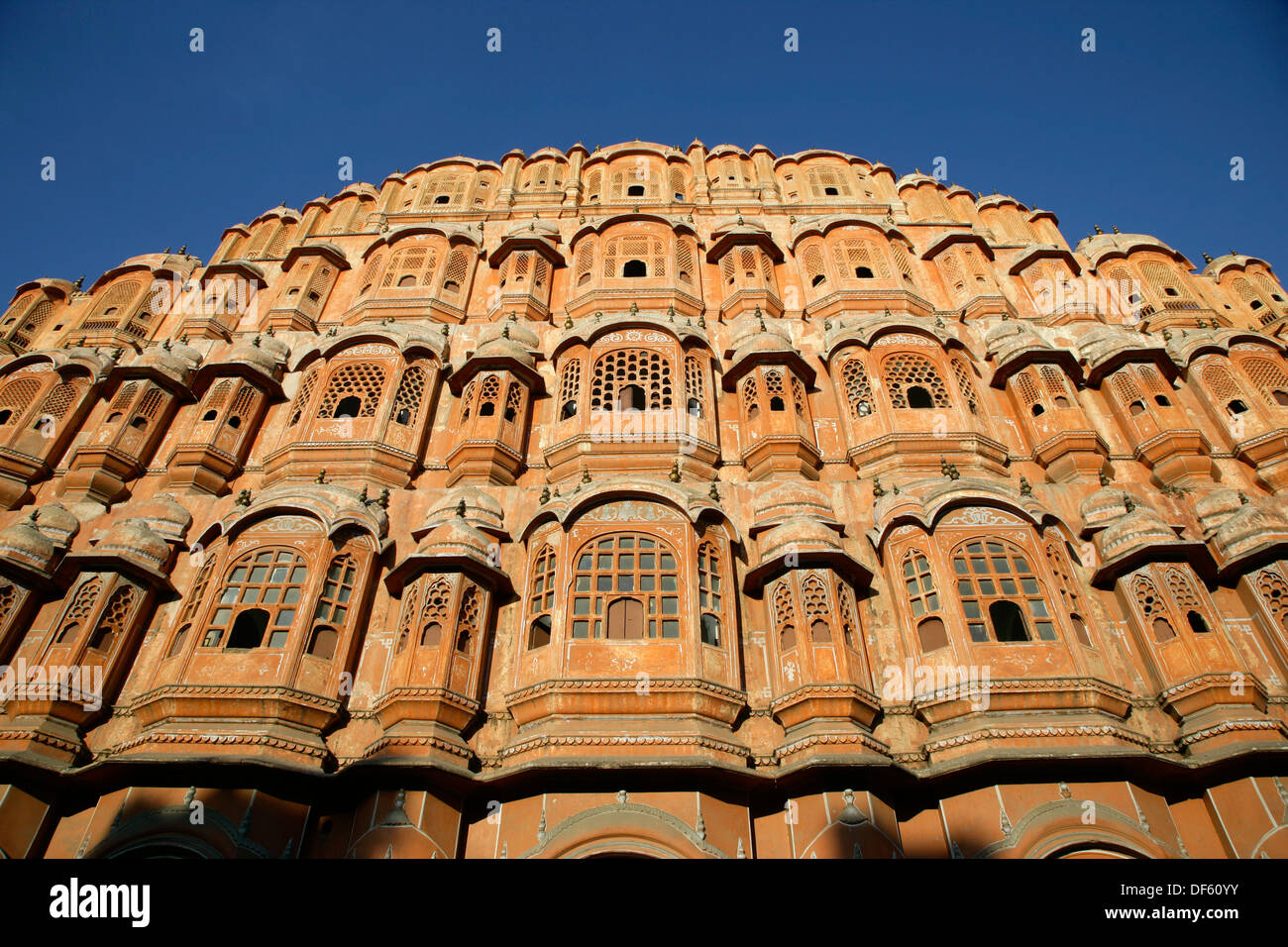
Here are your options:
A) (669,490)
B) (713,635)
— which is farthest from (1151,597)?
(669,490)

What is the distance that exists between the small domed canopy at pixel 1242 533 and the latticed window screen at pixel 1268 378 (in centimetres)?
408

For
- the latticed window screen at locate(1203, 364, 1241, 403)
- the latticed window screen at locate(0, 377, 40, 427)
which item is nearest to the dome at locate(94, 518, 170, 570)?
the latticed window screen at locate(0, 377, 40, 427)

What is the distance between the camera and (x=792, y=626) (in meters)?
12.3

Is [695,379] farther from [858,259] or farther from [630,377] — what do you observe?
[858,259]

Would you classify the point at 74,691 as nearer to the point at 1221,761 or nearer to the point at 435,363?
the point at 435,363

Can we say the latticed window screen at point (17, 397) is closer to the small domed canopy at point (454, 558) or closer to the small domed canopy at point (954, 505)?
the small domed canopy at point (454, 558)

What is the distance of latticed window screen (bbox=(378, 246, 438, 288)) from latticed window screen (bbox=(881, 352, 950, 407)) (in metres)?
11.3

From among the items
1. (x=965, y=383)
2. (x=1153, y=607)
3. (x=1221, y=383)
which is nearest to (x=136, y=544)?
(x=965, y=383)

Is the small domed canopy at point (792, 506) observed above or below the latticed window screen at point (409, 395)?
below

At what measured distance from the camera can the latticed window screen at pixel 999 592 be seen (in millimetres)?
12281

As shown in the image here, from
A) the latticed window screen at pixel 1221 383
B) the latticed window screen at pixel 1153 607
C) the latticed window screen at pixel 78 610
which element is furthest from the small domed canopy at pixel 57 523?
the latticed window screen at pixel 1221 383

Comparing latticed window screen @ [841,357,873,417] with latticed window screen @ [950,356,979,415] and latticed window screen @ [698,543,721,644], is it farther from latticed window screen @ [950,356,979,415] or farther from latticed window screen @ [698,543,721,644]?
latticed window screen @ [698,543,721,644]

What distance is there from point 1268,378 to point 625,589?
1454 cm

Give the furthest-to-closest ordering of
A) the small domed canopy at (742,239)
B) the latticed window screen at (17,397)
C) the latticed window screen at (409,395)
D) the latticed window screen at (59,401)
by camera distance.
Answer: the small domed canopy at (742,239) → the latticed window screen at (17,397) → the latticed window screen at (59,401) → the latticed window screen at (409,395)
